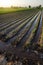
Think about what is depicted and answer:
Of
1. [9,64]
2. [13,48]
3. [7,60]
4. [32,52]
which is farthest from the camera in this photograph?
[13,48]

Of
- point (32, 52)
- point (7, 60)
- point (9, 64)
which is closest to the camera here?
point (9, 64)

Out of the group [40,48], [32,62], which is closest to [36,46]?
[40,48]

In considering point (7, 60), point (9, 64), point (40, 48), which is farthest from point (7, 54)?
point (40, 48)

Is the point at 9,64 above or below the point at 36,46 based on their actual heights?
above

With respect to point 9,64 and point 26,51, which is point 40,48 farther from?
point 9,64

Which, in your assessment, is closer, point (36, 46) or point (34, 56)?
point (34, 56)

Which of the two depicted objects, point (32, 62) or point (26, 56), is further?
point (26, 56)

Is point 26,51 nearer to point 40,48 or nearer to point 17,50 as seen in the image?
point 17,50

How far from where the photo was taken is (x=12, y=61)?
9.69 metres

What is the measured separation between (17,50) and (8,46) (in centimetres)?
136

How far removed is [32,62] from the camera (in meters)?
9.90

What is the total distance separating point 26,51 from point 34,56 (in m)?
1.29

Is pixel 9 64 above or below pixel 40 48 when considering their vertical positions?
above

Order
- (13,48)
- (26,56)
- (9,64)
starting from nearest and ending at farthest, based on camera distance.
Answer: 1. (9,64)
2. (26,56)
3. (13,48)
